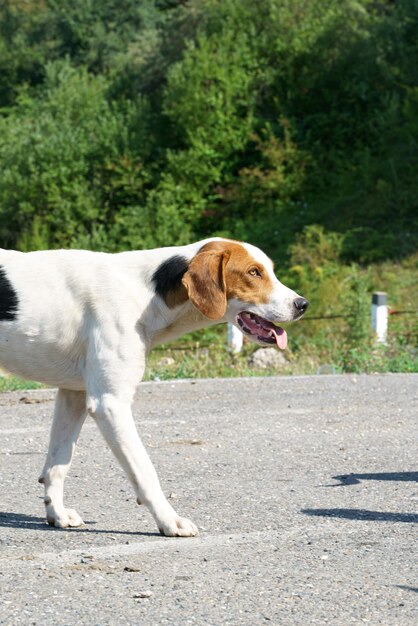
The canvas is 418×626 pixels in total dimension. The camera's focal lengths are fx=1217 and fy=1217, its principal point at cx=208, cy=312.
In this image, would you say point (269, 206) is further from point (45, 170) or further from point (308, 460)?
point (308, 460)

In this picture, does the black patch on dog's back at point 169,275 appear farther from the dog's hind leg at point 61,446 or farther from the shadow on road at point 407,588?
the shadow on road at point 407,588

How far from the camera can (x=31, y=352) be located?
607cm

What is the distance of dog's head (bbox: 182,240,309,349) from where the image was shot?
5914 millimetres

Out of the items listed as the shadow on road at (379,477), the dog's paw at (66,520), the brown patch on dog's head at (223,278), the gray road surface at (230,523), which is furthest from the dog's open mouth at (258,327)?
the shadow on road at (379,477)

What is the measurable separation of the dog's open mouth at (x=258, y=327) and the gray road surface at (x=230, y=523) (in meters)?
0.94

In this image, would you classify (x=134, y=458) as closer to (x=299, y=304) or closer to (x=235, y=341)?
(x=299, y=304)

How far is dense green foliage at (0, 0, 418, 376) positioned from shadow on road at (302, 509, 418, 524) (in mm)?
30308

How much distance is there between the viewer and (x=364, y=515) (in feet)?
21.0

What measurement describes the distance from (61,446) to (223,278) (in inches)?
50.2

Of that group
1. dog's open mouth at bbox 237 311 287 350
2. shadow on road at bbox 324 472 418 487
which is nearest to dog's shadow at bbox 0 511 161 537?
dog's open mouth at bbox 237 311 287 350

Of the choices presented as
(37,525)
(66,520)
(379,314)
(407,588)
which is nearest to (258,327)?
(66,520)

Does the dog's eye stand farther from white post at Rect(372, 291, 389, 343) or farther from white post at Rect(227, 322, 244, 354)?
white post at Rect(372, 291, 389, 343)

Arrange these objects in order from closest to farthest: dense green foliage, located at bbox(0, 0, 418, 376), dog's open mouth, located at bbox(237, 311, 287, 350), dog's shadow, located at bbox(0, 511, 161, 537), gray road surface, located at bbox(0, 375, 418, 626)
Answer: gray road surface, located at bbox(0, 375, 418, 626) < dog's shadow, located at bbox(0, 511, 161, 537) < dog's open mouth, located at bbox(237, 311, 287, 350) < dense green foliage, located at bbox(0, 0, 418, 376)

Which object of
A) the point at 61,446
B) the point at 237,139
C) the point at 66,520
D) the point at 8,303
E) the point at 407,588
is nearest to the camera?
the point at 407,588
